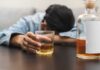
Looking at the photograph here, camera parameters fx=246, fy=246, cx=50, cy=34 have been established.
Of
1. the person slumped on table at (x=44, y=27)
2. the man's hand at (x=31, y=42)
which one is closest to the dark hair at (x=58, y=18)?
the person slumped on table at (x=44, y=27)

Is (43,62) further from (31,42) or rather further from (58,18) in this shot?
(58,18)

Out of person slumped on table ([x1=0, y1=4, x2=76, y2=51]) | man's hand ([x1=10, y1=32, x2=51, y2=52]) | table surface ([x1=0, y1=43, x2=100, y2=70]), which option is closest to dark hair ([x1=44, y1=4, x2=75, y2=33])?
person slumped on table ([x1=0, y1=4, x2=76, y2=51])

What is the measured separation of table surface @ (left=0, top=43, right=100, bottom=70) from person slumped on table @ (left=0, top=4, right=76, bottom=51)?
76mm

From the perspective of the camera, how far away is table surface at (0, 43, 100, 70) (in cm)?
69

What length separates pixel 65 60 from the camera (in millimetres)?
786

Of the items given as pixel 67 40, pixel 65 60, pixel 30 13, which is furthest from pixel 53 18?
pixel 30 13

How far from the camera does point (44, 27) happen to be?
142cm

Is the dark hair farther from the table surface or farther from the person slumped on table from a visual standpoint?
the table surface

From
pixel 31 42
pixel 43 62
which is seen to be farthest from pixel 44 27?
pixel 43 62

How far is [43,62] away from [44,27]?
0.68m

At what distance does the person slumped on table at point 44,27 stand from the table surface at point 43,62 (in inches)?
3.0

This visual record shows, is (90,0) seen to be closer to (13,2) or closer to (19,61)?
(19,61)

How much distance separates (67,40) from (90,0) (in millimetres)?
406

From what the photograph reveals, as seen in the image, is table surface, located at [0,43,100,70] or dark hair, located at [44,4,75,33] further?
dark hair, located at [44,4,75,33]
